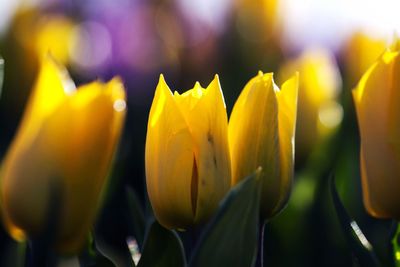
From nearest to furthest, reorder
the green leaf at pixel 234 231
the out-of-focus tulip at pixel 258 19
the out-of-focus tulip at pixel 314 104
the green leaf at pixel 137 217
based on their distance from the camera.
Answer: the green leaf at pixel 234 231 → the green leaf at pixel 137 217 → the out-of-focus tulip at pixel 314 104 → the out-of-focus tulip at pixel 258 19

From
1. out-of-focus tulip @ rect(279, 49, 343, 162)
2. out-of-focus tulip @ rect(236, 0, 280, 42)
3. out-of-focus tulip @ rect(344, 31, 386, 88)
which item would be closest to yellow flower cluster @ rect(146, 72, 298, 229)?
out-of-focus tulip @ rect(279, 49, 343, 162)

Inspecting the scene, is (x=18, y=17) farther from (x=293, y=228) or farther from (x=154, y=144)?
(x=154, y=144)

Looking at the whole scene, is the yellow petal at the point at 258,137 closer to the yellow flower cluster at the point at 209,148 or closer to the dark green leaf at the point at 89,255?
the yellow flower cluster at the point at 209,148

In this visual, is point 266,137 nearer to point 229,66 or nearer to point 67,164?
point 67,164

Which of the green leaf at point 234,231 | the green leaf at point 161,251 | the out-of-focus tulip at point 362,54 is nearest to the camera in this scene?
the green leaf at point 234,231

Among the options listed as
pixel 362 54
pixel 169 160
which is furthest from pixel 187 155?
pixel 362 54

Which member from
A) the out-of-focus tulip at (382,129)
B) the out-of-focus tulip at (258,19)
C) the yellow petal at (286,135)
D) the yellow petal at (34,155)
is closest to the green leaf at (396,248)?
the out-of-focus tulip at (382,129)

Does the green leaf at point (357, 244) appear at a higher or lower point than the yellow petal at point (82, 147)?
lower
